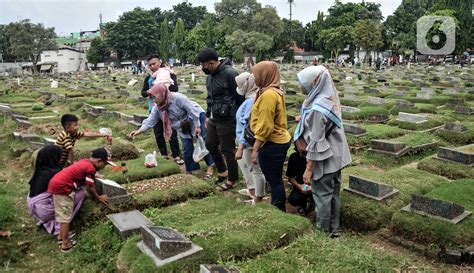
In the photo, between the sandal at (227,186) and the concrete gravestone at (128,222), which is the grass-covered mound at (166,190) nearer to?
the sandal at (227,186)

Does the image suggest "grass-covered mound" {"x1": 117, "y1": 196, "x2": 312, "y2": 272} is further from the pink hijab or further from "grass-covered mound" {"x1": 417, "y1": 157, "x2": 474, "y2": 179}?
"grass-covered mound" {"x1": 417, "y1": 157, "x2": 474, "y2": 179}

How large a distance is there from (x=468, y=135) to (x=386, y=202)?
13.8 ft

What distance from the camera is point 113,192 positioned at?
15.4 feet

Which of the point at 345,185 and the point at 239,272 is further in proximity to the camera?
the point at 345,185

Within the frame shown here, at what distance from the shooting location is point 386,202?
469cm

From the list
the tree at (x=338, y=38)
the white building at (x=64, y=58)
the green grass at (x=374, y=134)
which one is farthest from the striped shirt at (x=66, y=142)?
the white building at (x=64, y=58)

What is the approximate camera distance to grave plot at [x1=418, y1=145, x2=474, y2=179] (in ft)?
19.1

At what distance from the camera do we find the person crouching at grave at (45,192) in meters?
4.39

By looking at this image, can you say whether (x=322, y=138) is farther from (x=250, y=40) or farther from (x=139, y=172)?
(x=250, y=40)

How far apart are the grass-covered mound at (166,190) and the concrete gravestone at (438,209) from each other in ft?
7.92

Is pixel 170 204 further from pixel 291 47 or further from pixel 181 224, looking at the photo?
pixel 291 47

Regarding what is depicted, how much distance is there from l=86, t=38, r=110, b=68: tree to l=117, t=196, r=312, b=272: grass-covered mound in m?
58.4

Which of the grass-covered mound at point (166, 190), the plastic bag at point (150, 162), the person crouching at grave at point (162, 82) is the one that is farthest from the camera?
the person crouching at grave at point (162, 82)

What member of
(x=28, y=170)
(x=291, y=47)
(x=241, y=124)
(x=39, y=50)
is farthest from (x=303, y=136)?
(x=291, y=47)
